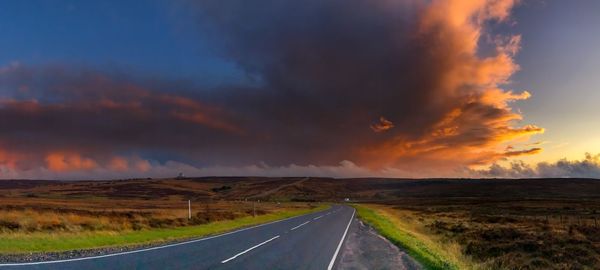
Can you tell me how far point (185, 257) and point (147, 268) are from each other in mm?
2665

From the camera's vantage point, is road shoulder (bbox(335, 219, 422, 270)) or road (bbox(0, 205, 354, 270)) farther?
road shoulder (bbox(335, 219, 422, 270))

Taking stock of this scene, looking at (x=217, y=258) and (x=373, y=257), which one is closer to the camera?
(x=217, y=258)

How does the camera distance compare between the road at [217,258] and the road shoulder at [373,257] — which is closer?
the road at [217,258]

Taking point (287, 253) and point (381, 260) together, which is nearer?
point (381, 260)

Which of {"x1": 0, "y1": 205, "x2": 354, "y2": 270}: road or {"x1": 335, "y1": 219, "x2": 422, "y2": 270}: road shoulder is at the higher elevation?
{"x1": 0, "y1": 205, "x2": 354, "y2": 270}: road

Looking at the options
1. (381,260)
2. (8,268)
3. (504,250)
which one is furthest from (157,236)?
(504,250)

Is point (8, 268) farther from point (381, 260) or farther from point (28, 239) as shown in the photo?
point (381, 260)

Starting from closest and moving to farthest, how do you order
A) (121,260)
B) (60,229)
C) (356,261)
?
(121,260) < (356,261) < (60,229)

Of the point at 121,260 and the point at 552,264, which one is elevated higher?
the point at 121,260

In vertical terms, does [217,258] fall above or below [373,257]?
above

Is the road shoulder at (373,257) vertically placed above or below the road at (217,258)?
below

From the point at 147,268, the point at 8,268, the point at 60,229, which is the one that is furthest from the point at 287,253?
the point at 60,229

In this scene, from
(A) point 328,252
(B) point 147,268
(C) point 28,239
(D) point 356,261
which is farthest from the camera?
(C) point 28,239

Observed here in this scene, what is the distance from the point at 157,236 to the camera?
25.3m
